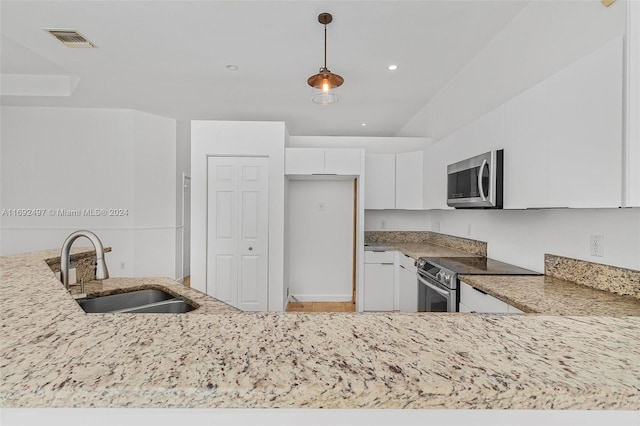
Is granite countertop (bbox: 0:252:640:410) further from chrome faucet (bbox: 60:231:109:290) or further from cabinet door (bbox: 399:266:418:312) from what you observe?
cabinet door (bbox: 399:266:418:312)

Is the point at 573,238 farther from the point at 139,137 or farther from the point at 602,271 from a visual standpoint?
the point at 139,137

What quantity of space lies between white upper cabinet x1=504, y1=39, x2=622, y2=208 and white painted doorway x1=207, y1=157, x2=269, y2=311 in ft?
8.45

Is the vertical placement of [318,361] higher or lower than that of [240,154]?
lower

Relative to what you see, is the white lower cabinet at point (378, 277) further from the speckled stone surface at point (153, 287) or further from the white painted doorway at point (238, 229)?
the speckled stone surface at point (153, 287)

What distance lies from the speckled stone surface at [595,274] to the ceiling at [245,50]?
1875mm

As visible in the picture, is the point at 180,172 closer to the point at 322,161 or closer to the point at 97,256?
the point at 322,161

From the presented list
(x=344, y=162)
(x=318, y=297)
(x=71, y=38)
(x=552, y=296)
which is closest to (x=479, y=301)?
(x=552, y=296)

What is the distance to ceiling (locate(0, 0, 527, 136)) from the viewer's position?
2342 mm

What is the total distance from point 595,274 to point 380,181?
8.58 ft

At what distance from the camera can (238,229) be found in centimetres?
365

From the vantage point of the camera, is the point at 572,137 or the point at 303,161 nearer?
the point at 572,137

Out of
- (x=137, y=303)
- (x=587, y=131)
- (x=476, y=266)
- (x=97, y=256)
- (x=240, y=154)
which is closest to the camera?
(x=97, y=256)

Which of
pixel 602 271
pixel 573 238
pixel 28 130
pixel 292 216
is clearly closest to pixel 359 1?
pixel 573 238

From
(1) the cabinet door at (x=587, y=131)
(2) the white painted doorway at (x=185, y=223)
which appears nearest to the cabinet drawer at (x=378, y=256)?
(1) the cabinet door at (x=587, y=131)
